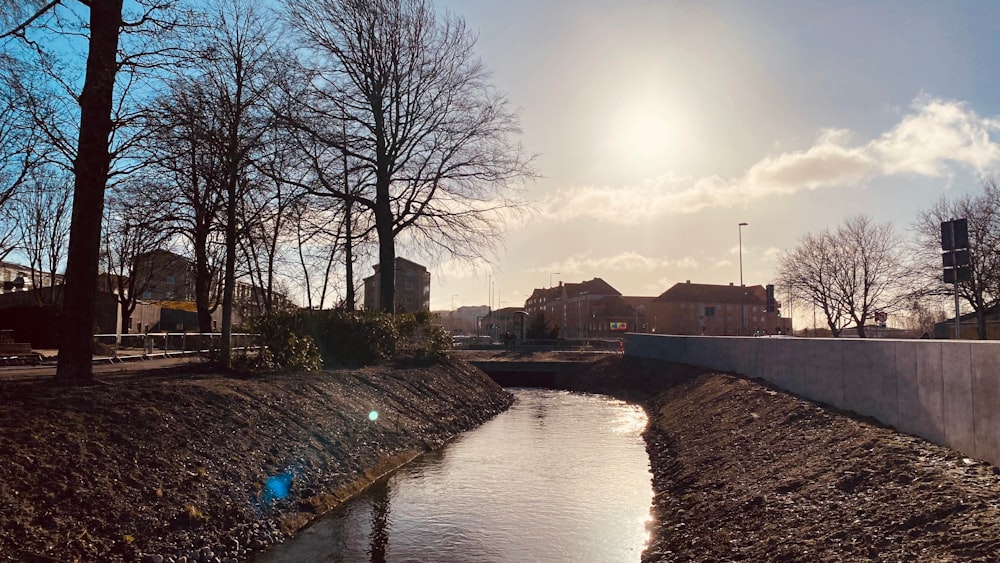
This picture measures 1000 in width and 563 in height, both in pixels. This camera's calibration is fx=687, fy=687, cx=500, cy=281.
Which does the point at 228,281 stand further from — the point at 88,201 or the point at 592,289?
the point at 592,289

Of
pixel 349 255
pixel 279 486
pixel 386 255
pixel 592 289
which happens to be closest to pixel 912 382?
pixel 279 486

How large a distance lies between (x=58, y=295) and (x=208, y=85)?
3249 centimetres

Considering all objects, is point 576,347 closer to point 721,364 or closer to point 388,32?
point 721,364

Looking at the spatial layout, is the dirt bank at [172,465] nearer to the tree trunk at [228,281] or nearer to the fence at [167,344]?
the tree trunk at [228,281]

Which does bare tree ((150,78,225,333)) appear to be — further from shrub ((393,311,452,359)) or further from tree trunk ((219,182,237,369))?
shrub ((393,311,452,359))

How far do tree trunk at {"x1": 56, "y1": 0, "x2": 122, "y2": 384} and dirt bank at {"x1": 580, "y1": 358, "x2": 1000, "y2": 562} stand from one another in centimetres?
917

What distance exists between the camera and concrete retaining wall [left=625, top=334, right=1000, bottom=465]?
7.84m

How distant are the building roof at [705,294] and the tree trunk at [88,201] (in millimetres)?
108687

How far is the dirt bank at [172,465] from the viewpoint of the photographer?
7.00m

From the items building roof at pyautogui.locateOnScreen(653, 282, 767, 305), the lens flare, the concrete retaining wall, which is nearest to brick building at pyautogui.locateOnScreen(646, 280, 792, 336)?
building roof at pyautogui.locateOnScreen(653, 282, 767, 305)

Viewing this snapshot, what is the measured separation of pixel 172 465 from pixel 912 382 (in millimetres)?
10383

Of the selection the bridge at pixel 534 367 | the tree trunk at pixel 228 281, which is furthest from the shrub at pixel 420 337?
the bridge at pixel 534 367

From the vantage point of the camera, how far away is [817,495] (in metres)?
8.27

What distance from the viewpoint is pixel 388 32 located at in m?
27.5
